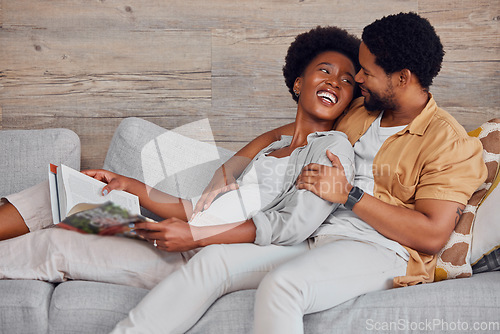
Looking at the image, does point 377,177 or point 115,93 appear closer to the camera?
point 377,177

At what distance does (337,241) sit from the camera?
Result: 1.37m

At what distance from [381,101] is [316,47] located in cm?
42

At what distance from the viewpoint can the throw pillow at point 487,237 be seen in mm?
1408

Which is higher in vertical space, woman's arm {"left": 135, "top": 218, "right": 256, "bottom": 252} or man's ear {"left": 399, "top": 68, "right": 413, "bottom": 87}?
man's ear {"left": 399, "top": 68, "right": 413, "bottom": 87}

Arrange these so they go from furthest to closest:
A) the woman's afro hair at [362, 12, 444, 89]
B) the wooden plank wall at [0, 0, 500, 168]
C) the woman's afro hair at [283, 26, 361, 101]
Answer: the wooden plank wall at [0, 0, 500, 168]
the woman's afro hair at [283, 26, 361, 101]
the woman's afro hair at [362, 12, 444, 89]

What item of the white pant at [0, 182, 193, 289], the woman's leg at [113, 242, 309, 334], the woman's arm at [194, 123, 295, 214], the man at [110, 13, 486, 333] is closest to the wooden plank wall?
the woman's arm at [194, 123, 295, 214]

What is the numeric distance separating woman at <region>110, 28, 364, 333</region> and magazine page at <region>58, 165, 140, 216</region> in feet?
0.34

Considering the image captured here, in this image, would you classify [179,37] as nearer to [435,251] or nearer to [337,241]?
[337,241]

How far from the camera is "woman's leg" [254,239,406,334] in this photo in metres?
1.16

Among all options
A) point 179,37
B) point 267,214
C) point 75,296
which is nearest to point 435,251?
point 267,214

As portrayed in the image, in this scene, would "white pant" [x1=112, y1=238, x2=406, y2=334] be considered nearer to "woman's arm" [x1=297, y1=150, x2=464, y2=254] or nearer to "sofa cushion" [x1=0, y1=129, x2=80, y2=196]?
"woman's arm" [x1=297, y1=150, x2=464, y2=254]

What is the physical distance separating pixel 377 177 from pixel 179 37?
1181 millimetres

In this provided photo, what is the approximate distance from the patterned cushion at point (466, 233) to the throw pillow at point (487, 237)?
19mm

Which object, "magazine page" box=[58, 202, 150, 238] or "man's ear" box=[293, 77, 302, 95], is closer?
"magazine page" box=[58, 202, 150, 238]
